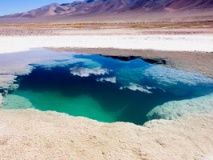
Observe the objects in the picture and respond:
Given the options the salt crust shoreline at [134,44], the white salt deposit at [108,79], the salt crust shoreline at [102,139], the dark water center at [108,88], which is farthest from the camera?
the salt crust shoreline at [134,44]

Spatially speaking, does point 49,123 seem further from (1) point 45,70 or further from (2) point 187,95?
(1) point 45,70

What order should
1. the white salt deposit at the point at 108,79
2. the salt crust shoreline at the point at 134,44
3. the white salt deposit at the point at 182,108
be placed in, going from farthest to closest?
the salt crust shoreline at the point at 134,44
the white salt deposit at the point at 108,79
the white salt deposit at the point at 182,108

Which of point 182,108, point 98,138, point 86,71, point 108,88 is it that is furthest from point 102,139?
point 86,71

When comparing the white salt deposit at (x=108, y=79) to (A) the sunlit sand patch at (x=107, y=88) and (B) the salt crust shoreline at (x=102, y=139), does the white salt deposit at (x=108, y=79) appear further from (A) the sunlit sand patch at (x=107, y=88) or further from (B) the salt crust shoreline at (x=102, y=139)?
(B) the salt crust shoreline at (x=102, y=139)

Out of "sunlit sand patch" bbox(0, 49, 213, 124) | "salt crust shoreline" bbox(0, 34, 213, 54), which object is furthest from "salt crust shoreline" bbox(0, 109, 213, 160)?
"salt crust shoreline" bbox(0, 34, 213, 54)

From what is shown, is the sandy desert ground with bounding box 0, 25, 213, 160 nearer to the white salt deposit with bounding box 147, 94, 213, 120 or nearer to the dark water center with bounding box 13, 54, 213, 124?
the white salt deposit with bounding box 147, 94, 213, 120

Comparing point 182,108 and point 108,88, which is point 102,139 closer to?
point 182,108

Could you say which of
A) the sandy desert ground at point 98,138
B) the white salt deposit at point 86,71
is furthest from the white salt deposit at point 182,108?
the white salt deposit at point 86,71
